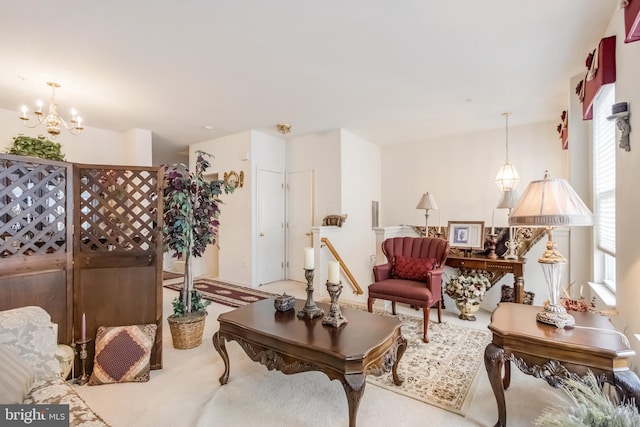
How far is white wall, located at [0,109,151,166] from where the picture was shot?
4.70 meters

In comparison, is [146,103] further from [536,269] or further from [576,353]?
[536,269]

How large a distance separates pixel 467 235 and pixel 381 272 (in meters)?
1.43

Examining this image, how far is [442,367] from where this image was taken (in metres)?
2.42

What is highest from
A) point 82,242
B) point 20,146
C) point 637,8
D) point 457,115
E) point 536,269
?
point 457,115

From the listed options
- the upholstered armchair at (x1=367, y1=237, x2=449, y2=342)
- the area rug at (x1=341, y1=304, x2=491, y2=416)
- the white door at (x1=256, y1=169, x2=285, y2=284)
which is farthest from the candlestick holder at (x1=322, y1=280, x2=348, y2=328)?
the white door at (x1=256, y1=169, x2=285, y2=284)

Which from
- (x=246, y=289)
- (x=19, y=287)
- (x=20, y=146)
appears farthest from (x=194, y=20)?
(x=246, y=289)

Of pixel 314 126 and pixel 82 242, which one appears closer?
pixel 82 242

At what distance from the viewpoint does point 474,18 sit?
7.14 feet

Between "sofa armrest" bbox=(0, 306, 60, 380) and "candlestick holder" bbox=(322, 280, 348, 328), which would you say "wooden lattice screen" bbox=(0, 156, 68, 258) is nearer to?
"sofa armrest" bbox=(0, 306, 60, 380)

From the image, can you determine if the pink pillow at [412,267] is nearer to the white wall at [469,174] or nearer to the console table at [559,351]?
the white wall at [469,174]

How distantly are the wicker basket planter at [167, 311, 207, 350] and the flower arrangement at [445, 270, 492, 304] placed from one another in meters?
2.90

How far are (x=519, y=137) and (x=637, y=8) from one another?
376 cm

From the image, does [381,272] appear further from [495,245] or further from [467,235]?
[495,245]

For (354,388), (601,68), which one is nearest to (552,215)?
(601,68)
